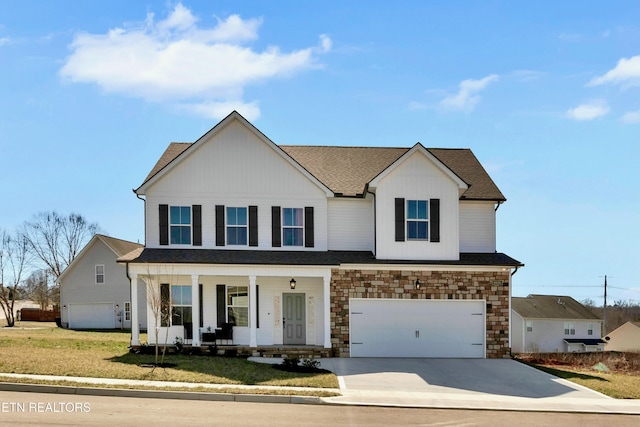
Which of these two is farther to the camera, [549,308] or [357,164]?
[549,308]

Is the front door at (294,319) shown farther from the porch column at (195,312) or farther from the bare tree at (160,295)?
the bare tree at (160,295)

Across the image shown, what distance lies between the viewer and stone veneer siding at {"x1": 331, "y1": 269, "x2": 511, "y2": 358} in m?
22.3

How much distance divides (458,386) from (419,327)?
18.7 feet

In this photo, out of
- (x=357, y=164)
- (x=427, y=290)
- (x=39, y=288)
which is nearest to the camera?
(x=427, y=290)

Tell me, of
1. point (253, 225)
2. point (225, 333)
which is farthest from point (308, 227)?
point (225, 333)

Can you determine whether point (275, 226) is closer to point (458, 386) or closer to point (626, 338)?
point (458, 386)

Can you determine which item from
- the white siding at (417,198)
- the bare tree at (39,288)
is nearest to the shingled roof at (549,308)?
the white siding at (417,198)

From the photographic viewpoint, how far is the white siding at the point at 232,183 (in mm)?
23125

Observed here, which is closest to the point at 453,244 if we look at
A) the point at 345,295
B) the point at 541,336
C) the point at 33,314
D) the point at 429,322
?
the point at 429,322

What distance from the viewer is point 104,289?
40469 mm

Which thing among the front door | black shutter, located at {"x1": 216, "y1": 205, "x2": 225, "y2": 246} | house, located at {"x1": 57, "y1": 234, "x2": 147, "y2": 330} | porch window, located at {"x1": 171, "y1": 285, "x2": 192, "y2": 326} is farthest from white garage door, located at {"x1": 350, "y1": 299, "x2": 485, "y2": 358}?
house, located at {"x1": 57, "y1": 234, "x2": 147, "y2": 330}

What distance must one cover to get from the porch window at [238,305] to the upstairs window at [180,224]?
252cm

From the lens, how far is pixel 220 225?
76.1 feet

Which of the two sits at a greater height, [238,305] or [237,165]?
[237,165]
